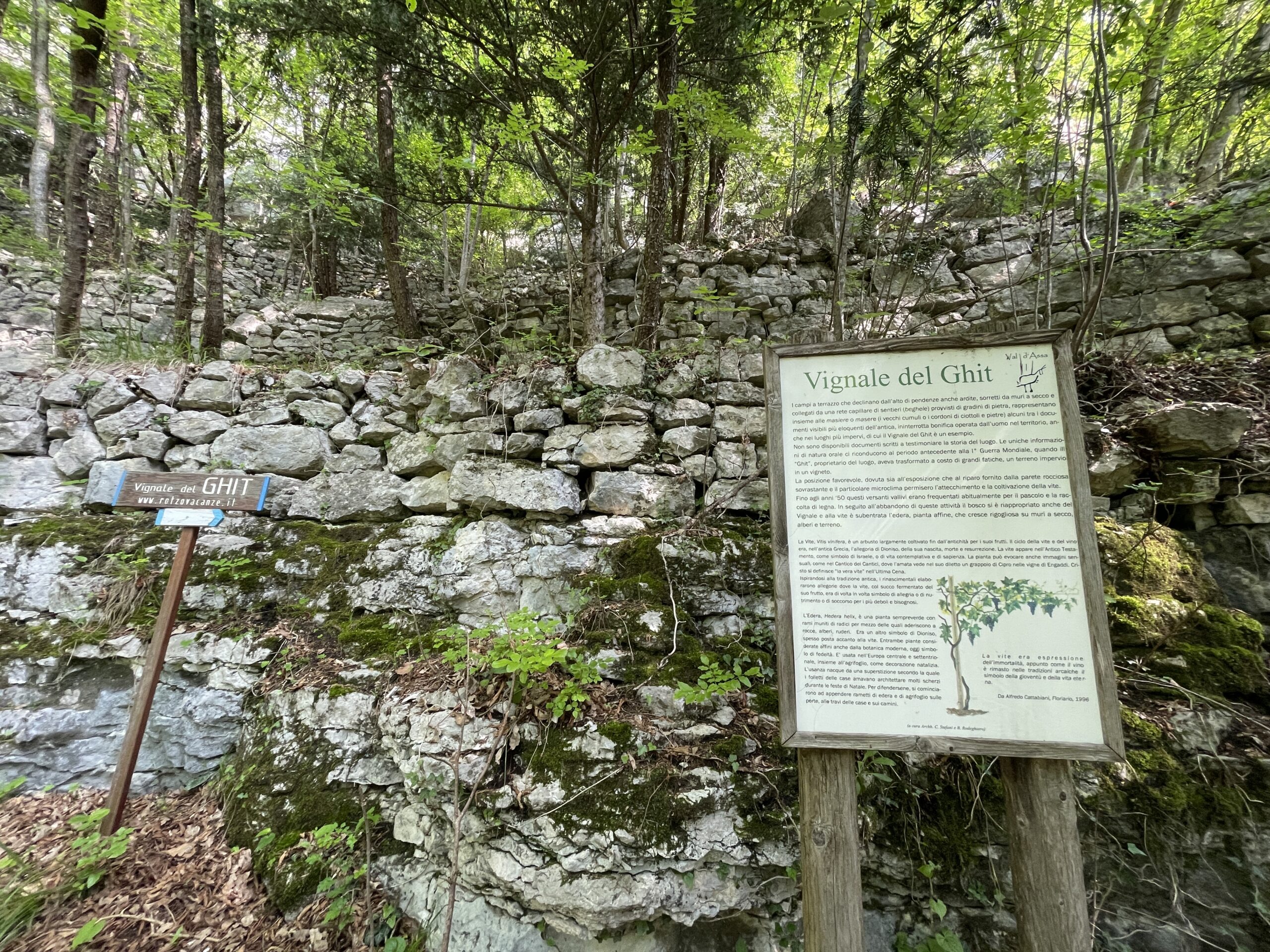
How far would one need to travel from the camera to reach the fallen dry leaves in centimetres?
232

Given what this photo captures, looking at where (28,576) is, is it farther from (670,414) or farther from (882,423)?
(882,423)

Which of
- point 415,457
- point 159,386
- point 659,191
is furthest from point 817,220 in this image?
point 159,386

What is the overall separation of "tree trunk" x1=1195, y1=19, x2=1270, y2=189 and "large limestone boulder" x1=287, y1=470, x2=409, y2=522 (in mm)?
7137

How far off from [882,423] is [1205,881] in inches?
96.7

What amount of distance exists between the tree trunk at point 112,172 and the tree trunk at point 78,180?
Result: 0.72m

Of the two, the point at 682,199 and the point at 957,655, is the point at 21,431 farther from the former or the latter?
the point at 682,199

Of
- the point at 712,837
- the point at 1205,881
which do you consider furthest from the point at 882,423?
the point at 1205,881

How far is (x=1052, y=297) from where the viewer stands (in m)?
4.27

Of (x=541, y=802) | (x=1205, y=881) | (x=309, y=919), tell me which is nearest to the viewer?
(x=1205, y=881)

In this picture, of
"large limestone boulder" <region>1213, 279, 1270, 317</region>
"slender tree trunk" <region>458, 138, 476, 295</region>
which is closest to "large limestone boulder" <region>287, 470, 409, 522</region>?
"slender tree trunk" <region>458, 138, 476, 295</region>

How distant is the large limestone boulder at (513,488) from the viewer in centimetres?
359

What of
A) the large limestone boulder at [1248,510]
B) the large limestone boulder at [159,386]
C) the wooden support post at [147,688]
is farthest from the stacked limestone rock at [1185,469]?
the large limestone boulder at [159,386]

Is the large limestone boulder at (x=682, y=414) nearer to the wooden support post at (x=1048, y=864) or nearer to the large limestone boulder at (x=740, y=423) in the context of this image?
the large limestone boulder at (x=740, y=423)

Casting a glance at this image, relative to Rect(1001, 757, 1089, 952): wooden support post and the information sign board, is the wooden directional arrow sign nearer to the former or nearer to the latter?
the information sign board
